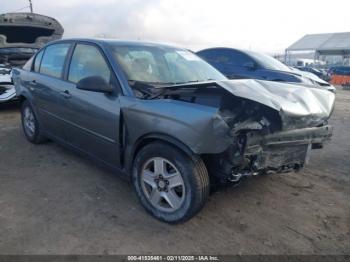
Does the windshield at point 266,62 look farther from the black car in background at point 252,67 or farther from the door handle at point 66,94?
the door handle at point 66,94

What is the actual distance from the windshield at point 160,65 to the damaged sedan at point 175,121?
1 centimetres

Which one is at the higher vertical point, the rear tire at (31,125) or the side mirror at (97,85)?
the side mirror at (97,85)

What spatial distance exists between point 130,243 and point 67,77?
2.23 meters

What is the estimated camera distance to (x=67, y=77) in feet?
13.0

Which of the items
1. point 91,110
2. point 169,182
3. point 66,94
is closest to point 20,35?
point 66,94

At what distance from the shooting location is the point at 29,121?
517cm

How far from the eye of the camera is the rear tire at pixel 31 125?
4.94m

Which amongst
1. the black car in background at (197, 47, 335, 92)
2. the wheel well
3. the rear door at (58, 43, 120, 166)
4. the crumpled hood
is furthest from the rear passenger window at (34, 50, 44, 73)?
the black car in background at (197, 47, 335, 92)

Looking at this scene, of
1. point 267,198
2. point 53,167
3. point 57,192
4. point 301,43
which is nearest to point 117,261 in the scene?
point 57,192

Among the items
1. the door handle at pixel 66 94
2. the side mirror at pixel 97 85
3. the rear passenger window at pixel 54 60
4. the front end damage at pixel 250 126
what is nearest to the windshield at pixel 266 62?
the front end damage at pixel 250 126

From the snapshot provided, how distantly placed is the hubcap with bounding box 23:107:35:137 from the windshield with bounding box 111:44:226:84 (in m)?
2.27

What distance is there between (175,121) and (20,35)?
8.82 m

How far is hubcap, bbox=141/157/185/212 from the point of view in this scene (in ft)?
9.47

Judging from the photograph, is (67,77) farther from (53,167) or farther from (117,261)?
(117,261)
